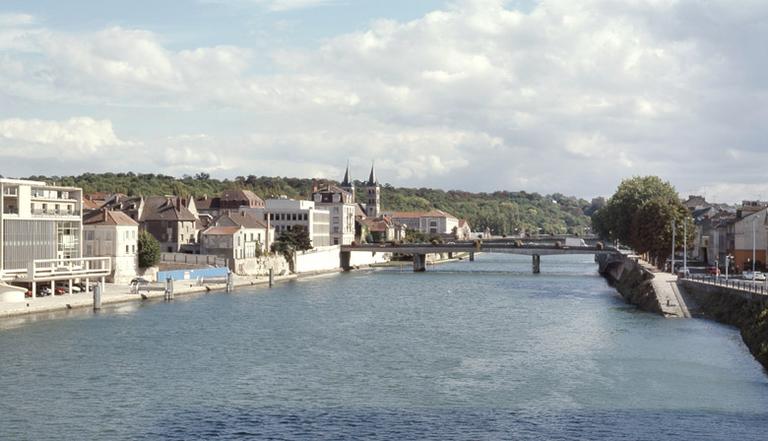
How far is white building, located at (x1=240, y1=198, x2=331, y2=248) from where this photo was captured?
136 metres

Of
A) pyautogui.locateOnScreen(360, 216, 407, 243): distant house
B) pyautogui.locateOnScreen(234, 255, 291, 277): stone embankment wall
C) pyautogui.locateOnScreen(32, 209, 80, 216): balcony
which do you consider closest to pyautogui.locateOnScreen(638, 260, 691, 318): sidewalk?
pyautogui.locateOnScreen(234, 255, 291, 277): stone embankment wall

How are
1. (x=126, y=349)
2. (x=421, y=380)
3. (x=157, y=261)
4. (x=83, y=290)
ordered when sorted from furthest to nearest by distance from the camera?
(x=157, y=261) < (x=83, y=290) < (x=126, y=349) < (x=421, y=380)

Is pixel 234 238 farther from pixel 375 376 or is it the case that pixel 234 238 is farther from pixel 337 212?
pixel 375 376

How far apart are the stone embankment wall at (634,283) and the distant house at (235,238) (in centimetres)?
3986

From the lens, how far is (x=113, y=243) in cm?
8556

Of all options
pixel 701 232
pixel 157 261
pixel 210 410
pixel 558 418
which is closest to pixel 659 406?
pixel 558 418

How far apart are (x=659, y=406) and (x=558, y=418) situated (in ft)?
14.7

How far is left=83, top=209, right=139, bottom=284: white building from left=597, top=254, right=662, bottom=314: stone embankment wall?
4357cm

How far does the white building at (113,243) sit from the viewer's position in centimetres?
8550

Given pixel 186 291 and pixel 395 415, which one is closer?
pixel 395 415

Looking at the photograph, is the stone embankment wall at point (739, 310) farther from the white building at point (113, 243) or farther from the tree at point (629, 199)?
the white building at point (113, 243)

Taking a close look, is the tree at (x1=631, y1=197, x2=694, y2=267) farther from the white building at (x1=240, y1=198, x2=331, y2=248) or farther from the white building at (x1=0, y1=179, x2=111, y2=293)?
the white building at (x1=240, y1=198, x2=331, y2=248)

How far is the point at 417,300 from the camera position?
79.9 metres

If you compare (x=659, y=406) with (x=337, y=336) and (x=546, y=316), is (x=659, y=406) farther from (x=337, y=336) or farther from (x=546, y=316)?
(x=546, y=316)
